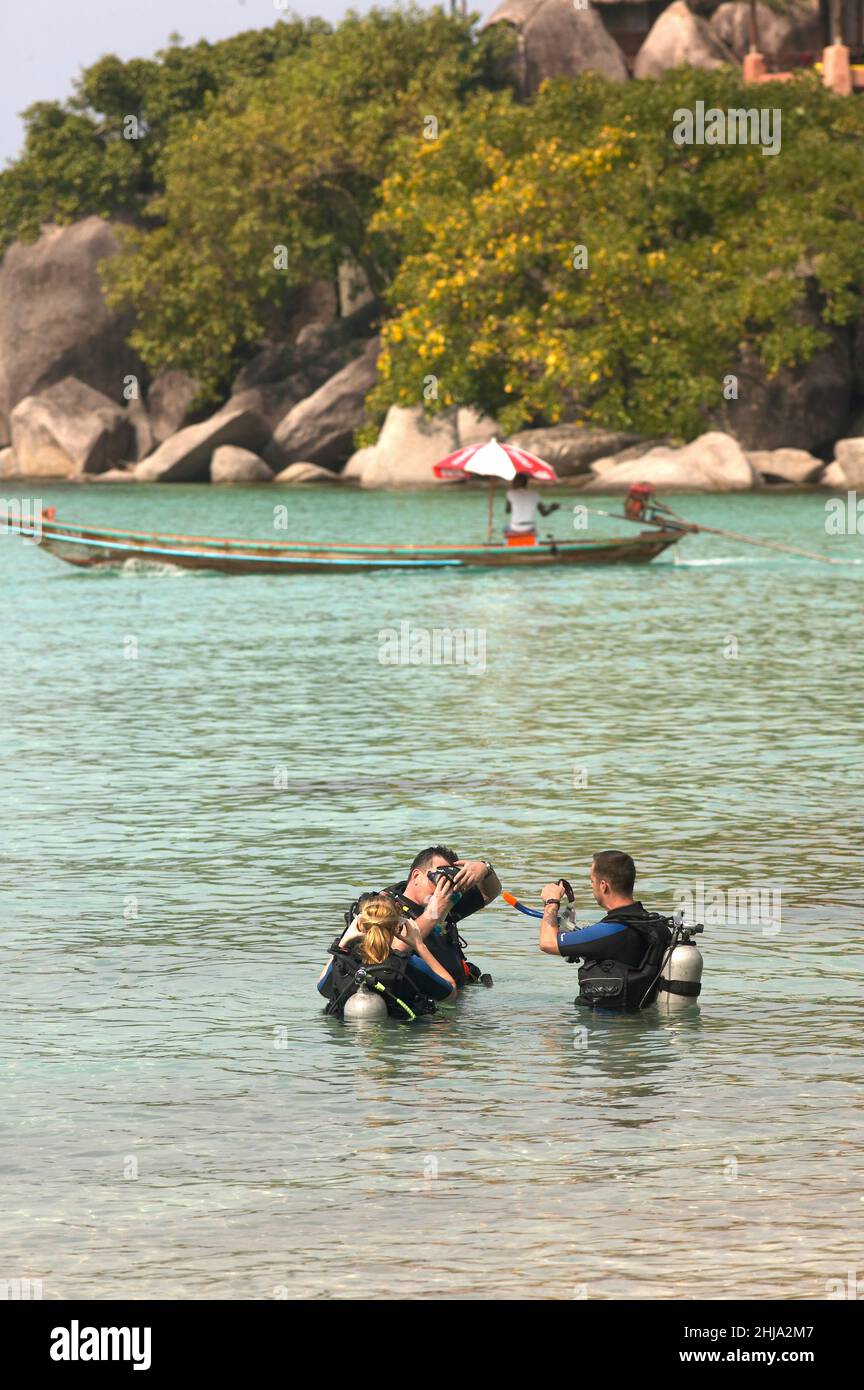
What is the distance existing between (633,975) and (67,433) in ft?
237

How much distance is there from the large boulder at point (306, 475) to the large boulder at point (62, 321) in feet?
40.6

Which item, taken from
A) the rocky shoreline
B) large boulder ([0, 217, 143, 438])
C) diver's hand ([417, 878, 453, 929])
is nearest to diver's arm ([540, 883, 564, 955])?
diver's hand ([417, 878, 453, 929])

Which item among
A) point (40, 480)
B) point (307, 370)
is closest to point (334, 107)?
A: point (307, 370)

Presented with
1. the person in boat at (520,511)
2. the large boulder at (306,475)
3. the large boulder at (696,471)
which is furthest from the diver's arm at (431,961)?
the large boulder at (306,475)

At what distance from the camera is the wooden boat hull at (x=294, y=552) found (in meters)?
37.6

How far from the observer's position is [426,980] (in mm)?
10766

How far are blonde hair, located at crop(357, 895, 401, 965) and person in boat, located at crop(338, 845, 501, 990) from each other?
188 mm

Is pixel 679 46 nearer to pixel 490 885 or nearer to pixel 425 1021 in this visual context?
pixel 490 885

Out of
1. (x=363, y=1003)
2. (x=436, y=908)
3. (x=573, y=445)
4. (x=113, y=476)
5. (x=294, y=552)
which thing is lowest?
(x=363, y=1003)

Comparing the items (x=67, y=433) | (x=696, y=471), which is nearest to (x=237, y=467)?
(x=67, y=433)

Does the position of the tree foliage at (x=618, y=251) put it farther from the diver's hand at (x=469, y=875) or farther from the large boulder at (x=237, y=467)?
the diver's hand at (x=469, y=875)

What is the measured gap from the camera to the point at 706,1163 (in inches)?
334

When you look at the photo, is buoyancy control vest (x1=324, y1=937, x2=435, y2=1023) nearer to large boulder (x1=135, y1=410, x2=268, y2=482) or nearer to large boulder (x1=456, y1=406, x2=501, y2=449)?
large boulder (x1=456, y1=406, x2=501, y2=449)
